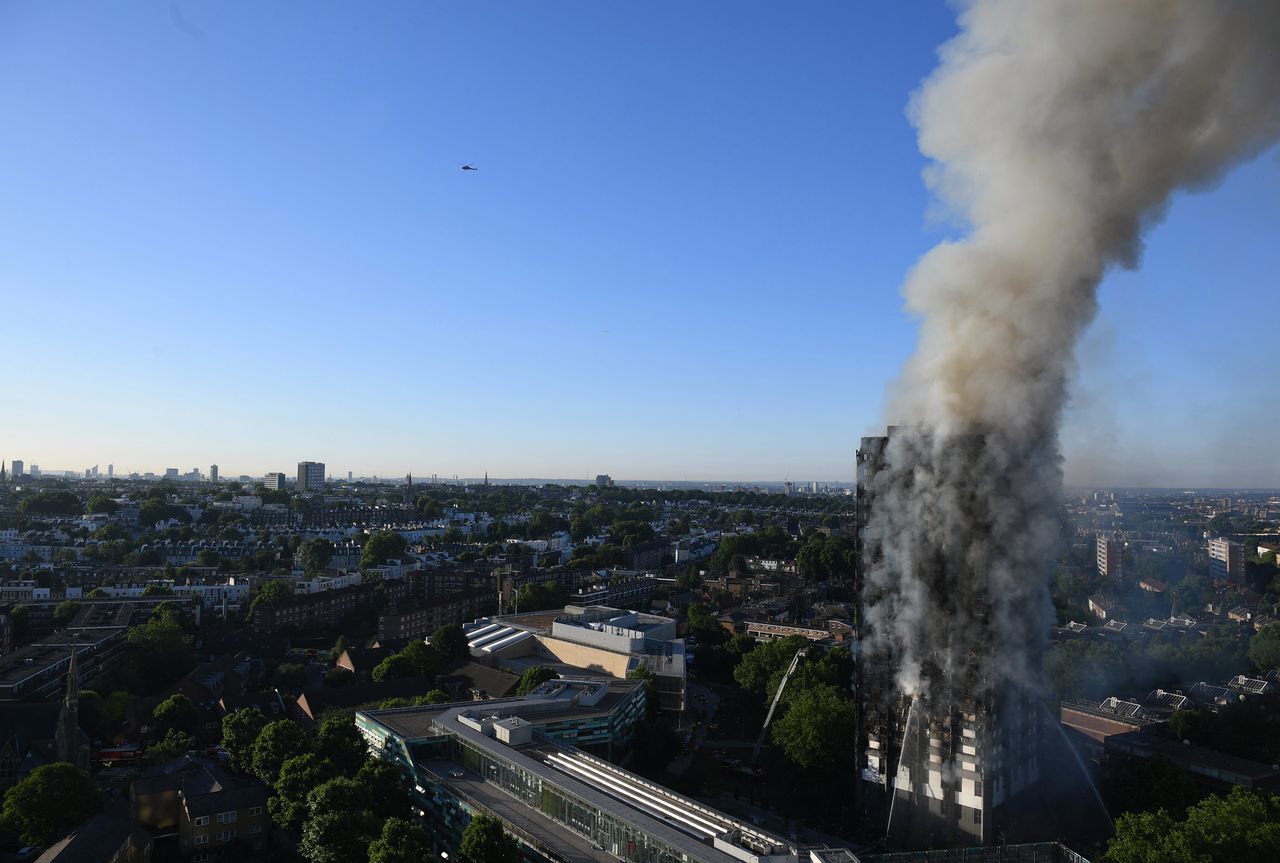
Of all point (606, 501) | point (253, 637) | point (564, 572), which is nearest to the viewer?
point (253, 637)

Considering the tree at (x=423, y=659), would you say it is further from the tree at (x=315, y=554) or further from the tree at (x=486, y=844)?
the tree at (x=315, y=554)

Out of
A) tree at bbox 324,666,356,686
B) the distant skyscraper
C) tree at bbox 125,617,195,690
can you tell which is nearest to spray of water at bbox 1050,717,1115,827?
tree at bbox 324,666,356,686

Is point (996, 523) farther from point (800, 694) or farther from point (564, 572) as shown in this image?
point (564, 572)

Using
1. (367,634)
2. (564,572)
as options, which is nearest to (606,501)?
(564,572)

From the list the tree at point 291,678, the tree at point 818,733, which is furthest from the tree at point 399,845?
the tree at point 291,678

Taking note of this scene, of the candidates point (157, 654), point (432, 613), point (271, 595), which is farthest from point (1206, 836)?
point (271, 595)

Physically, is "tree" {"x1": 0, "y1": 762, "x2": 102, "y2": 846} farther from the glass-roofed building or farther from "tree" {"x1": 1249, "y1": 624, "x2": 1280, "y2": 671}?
"tree" {"x1": 1249, "y1": 624, "x2": 1280, "y2": 671}
